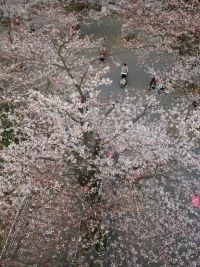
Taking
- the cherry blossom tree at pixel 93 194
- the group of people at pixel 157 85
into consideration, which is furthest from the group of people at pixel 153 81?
the cherry blossom tree at pixel 93 194

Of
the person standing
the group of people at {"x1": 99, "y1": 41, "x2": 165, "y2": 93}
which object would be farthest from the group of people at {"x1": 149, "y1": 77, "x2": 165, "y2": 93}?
the person standing

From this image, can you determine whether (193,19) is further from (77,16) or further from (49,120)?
(49,120)

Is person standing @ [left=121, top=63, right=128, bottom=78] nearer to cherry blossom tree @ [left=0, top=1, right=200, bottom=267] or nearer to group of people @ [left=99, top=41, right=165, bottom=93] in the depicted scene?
group of people @ [left=99, top=41, right=165, bottom=93]

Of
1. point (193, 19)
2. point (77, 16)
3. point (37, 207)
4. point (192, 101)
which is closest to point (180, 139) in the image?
point (37, 207)

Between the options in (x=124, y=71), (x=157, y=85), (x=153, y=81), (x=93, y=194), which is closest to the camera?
(x=93, y=194)

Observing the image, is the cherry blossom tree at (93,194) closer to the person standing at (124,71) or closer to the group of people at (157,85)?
the group of people at (157,85)

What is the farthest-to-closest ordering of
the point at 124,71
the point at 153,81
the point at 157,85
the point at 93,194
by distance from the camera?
the point at 124,71, the point at 153,81, the point at 157,85, the point at 93,194

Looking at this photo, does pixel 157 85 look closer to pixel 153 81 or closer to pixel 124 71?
pixel 153 81

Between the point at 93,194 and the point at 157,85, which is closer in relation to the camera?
the point at 93,194

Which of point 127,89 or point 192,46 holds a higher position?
point 192,46

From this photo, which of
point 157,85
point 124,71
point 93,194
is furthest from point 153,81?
point 93,194

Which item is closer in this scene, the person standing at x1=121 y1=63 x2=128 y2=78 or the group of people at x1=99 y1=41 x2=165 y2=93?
the group of people at x1=99 y1=41 x2=165 y2=93
